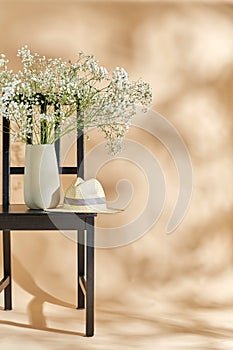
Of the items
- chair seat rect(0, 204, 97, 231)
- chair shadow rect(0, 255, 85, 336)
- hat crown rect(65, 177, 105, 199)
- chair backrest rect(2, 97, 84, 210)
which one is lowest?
chair shadow rect(0, 255, 85, 336)

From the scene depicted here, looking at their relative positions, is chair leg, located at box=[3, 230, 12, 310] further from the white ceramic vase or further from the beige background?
the white ceramic vase

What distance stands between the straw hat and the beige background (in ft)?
2.09

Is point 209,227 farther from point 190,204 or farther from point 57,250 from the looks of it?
point 57,250

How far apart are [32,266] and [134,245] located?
0.52 m

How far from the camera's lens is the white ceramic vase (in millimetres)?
3021

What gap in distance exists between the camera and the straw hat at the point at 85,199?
3.01 m

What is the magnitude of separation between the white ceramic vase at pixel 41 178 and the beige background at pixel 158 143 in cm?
61

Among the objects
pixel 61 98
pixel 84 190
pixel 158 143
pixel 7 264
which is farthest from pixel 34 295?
pixel 61 98

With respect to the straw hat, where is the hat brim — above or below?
below

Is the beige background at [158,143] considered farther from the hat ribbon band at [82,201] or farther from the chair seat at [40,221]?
the chair seat at [40,221]

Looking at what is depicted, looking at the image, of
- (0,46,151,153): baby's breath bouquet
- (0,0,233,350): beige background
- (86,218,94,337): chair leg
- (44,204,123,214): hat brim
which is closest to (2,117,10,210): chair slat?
(0,46,151,153): baby's breath bouquet

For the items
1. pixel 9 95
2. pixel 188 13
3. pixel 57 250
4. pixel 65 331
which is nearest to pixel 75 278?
pixel 57 250

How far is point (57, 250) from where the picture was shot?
368 centimetres

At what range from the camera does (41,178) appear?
9.95 ft
